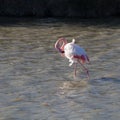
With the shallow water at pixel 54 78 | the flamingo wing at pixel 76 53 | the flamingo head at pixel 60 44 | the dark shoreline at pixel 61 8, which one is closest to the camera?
the shallow water at pixel 54 78

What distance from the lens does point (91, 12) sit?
2073cm

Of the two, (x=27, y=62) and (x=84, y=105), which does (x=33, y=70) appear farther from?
(x=84, y=105)

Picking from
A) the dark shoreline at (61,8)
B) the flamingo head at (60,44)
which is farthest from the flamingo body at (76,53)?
the dark shoreline at (61,8)

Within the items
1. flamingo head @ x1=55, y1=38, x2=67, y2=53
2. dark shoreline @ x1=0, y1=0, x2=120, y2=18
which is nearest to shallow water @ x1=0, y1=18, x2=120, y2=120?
flamingo head @ x1=55, y1=38, x2=67, y2=53

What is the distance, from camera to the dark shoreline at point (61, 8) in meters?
20.8

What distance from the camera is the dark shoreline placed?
68.1ft

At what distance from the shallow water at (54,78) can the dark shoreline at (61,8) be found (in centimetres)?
334

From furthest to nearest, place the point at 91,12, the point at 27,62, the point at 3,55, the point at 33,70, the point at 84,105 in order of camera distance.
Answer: the point at 91,12
the point at 3,55
the point at 27,62
the point at 33,70
the point at 84,105

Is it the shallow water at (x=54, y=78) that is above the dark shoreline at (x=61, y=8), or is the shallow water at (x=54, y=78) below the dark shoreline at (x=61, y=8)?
below

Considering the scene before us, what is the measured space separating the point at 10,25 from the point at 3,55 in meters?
5.84

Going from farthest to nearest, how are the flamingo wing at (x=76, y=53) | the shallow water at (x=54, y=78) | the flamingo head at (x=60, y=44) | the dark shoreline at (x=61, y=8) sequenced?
the dark shoreline at (x=61, y=8), the flamingo head at (x=60, y=44), the flamingo wing at (x=76, y=53), the shallow water at (x=54, y=78)

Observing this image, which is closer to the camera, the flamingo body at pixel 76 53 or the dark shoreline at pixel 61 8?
the flamingo body at pixel 76 53

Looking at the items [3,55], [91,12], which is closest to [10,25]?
[91,12]

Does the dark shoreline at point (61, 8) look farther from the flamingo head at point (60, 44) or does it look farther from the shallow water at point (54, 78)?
the flamingo head at point (60, 44)
